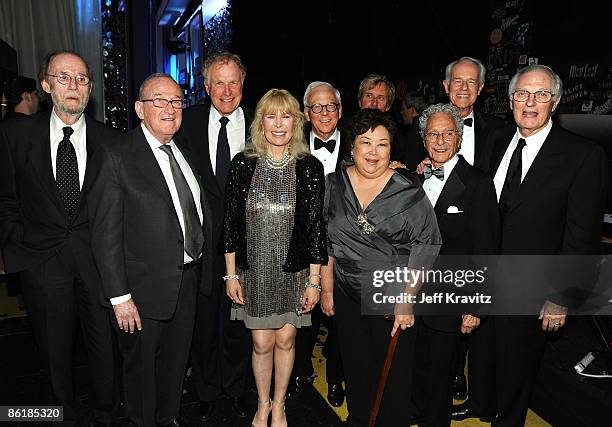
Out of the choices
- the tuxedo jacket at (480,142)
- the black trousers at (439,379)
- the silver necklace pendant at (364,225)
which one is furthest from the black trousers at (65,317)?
the tuxedo jacket at (480,142)

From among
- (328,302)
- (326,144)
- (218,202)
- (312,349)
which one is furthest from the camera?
(312,349)

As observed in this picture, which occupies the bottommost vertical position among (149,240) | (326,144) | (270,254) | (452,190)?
(270,254)

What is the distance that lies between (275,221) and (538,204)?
1292 mm

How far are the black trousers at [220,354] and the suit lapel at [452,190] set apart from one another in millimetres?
1368

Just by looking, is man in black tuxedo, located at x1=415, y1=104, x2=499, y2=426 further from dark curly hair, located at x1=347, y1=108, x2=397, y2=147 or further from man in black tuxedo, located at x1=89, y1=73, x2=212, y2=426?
man in black tuxedo, located at x1=89, y1=73, x2=212, y2=426

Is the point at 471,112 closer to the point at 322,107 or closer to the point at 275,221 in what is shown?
the point at 322,107

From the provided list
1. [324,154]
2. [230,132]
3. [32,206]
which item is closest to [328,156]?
[324,154]

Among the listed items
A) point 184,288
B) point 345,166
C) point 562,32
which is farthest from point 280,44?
point 184,288

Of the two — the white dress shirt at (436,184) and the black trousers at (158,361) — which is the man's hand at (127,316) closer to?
the black trousers at (158,361)

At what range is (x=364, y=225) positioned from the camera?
227 centimetres

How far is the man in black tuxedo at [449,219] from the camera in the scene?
231 cm

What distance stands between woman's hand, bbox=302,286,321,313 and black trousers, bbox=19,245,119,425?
1052mm

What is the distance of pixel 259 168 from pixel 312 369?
66.7 inches

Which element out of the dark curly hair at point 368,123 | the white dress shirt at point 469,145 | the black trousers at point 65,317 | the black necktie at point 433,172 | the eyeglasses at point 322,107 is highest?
the eyeglasses at point 322,107
